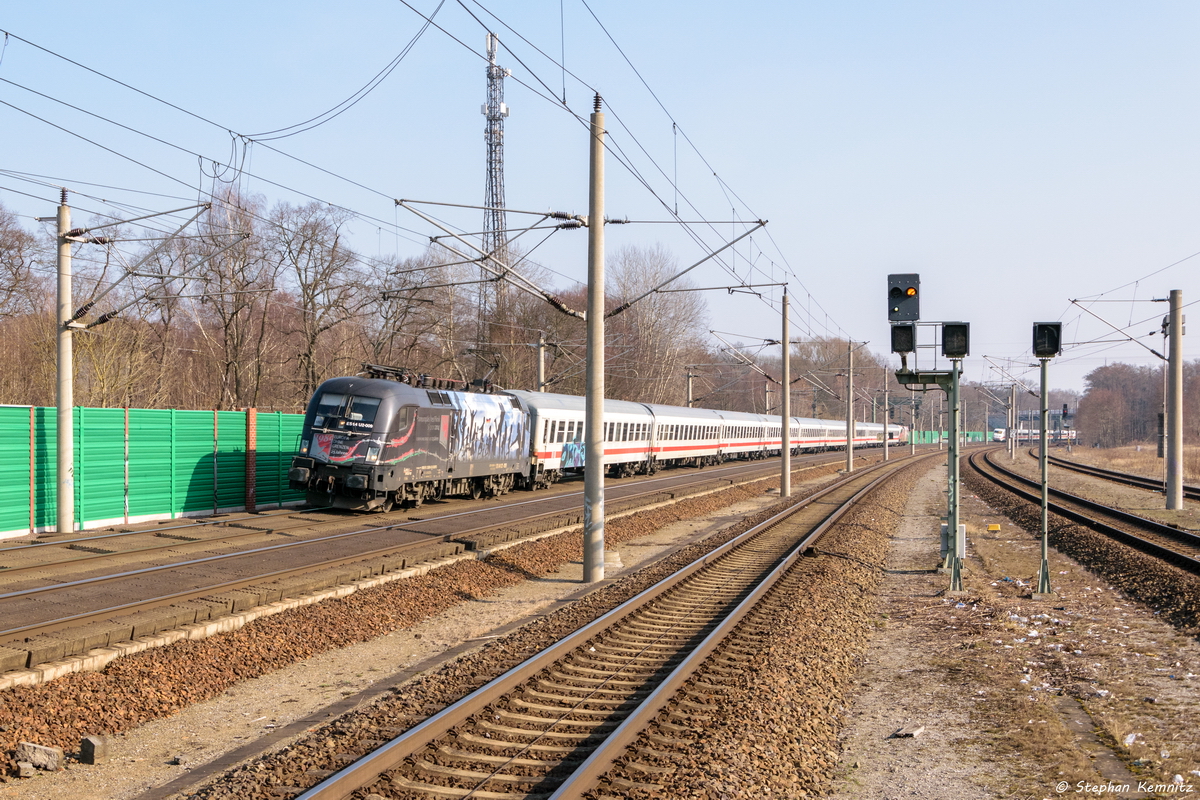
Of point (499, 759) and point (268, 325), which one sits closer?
point (499, 759)

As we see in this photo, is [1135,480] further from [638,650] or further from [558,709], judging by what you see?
[558,709]

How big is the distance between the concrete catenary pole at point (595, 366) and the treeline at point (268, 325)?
7877 millimetres

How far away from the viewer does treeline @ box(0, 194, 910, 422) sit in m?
33.9

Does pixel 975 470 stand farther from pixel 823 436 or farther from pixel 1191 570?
pixel 1191 570

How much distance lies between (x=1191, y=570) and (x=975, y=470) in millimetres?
40906

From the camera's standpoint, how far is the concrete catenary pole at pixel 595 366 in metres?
14.4

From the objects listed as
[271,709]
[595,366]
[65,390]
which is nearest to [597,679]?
[271,709]

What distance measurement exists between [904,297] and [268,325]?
36.0 m

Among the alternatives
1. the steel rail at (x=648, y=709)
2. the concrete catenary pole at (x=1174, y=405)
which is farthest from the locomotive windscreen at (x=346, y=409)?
the concrete catenary pole at (x=1174, y=405)

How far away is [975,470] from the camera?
5362cm

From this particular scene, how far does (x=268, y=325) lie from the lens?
→ 43750 millimetres

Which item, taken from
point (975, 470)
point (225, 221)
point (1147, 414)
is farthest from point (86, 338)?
point (1147, 414)

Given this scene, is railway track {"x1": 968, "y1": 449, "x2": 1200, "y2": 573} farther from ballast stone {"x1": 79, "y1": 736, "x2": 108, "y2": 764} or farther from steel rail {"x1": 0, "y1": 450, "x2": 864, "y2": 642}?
ballast stone {"x1": 79, "y1": 736, "x2": 108, "y2": 764}

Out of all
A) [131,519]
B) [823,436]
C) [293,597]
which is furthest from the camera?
[823,436]
